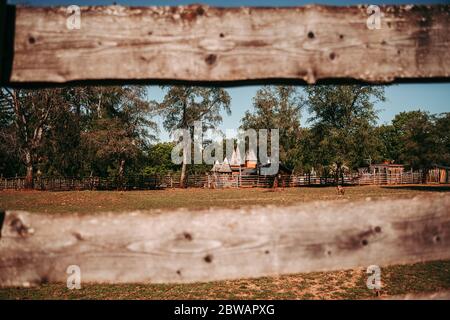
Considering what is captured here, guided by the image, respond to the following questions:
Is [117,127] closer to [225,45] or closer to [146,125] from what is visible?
[146,125]

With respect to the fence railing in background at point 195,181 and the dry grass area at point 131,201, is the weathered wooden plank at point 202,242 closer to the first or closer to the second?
the dry grass area at point 131,201

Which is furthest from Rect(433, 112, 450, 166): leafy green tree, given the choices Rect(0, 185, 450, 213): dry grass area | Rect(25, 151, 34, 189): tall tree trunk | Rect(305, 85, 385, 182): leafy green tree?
Rect(25, 151, 34, 189): tall tree trunk

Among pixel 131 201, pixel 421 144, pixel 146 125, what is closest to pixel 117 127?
pixel 146 125

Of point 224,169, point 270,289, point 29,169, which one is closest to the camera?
point 270,289

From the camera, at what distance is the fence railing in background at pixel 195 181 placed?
1517 inches

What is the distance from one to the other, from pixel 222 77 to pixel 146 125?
144 ft

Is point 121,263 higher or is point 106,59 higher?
point 106,59

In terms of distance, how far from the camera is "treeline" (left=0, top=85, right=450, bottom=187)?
35062 mm

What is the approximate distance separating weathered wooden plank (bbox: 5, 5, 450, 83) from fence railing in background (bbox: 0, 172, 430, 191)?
132ft

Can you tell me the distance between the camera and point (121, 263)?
1626 mm

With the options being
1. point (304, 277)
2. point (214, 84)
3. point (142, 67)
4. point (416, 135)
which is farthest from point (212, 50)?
point (416, 135)

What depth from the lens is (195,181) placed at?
46.8 m
